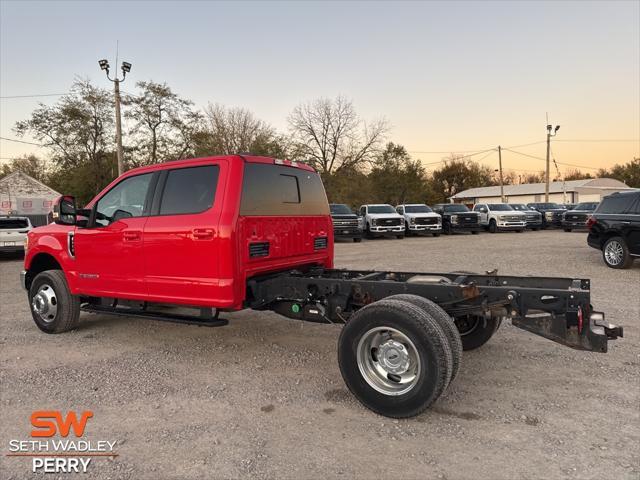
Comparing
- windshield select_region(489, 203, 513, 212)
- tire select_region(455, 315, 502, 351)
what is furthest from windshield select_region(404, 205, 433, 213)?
tire select_region(455, 315, 502, 351)

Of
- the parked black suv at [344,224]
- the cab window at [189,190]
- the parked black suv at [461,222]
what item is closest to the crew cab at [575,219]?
the parked black suv at [461,222]

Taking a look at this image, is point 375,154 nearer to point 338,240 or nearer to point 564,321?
point 338,240

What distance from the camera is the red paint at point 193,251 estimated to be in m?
4.16

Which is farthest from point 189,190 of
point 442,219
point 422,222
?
point 442,219

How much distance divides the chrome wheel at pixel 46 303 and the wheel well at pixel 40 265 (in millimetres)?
406

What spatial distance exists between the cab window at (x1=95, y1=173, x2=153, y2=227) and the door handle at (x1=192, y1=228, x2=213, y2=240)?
3.11 feet

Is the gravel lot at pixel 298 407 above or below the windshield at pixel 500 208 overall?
below

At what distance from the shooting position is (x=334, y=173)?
1853 inches

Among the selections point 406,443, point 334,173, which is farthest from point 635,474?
point 334,173

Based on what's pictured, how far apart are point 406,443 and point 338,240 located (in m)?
18.7

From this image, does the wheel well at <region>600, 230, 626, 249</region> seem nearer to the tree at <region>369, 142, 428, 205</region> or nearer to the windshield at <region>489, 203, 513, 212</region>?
the windshield at <region>489, 203, 513, 212</region>

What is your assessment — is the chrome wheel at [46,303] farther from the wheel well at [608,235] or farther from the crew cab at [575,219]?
the crew cab at [575,219]

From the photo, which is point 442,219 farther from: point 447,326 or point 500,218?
point 447,326

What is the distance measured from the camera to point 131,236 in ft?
15.7
